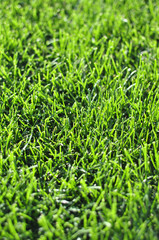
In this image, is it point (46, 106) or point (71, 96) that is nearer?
point (46, 106)

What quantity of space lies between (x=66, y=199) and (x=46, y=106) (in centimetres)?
76

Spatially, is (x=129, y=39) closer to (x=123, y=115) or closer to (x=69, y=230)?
(x=123, y=115)

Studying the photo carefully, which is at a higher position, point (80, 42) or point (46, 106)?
point (80, 42)

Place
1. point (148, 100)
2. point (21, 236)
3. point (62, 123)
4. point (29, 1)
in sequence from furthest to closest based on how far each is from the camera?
point (29, 1), point (148, 100), point (62, 123), point (21, 236)

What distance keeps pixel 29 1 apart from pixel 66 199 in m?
2.77

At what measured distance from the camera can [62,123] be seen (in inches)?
84.7

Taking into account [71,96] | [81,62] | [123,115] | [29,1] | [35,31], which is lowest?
[123,115]

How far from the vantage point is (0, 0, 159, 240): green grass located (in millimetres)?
1636

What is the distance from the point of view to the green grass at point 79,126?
5.37ft

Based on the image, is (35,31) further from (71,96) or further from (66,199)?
(66,199)

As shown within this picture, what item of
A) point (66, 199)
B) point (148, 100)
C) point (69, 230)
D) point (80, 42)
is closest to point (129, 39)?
point (80, 42)

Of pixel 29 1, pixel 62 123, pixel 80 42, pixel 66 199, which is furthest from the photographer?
pixel 29 1

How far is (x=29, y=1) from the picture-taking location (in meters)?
3.65

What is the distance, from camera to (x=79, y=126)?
2092 mm
